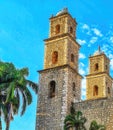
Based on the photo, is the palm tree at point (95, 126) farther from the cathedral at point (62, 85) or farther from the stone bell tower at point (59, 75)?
the stone bell tower at point (59, 75)

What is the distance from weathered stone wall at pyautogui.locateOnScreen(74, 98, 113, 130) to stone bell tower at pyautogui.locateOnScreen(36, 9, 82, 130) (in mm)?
1592

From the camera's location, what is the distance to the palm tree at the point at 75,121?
128ft

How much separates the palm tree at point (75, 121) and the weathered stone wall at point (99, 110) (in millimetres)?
1558

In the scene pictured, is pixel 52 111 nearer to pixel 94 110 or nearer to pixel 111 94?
pixel 94 110

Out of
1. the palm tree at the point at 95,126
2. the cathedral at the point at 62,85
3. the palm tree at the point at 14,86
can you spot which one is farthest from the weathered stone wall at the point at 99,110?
the palm tree at the point at 14,86

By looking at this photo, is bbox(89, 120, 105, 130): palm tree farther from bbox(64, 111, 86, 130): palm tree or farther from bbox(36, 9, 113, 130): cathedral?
bbox(36, 9, 113, 130): cathedral

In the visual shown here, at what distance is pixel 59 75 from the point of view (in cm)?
4338

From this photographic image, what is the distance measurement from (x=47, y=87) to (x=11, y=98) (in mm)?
11323

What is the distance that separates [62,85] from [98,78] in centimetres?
1124

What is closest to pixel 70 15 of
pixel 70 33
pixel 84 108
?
pixel 70 33

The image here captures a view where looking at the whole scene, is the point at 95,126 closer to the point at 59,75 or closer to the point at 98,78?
the point at 59,75

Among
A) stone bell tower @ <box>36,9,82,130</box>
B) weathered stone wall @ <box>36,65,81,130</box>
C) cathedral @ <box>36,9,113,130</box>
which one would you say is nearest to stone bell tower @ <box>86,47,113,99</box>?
cathedral @ <box>36,9,113,130</box>

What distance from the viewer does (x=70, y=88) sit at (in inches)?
1694

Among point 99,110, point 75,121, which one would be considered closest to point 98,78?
point 99,110
